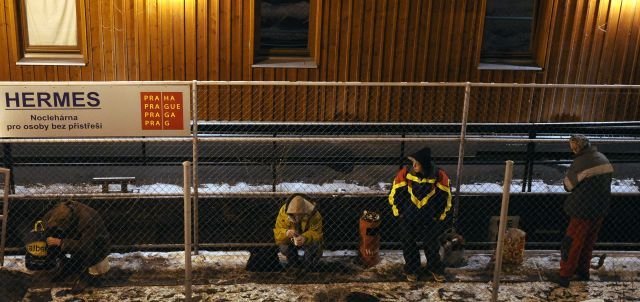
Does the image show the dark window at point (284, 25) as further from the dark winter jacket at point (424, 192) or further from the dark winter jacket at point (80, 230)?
the dark winter jacket at point (80, 230)

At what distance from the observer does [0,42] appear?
9.89 m

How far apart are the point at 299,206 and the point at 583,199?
3234 millimetres

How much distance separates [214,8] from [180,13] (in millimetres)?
570

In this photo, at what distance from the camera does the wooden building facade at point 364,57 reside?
10.0 meters

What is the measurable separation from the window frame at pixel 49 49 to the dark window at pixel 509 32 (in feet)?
23.0

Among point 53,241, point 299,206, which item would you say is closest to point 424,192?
point 299,206

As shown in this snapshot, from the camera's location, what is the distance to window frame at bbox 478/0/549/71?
10.7m

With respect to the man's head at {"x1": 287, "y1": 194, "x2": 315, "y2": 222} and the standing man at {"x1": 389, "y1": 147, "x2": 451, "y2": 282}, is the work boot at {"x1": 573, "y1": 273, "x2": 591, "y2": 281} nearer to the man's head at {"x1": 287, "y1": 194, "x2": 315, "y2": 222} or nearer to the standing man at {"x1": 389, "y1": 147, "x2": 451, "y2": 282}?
the standing man at {"x1": 389, "y1": 147, "x2": 451, "y2": 282}

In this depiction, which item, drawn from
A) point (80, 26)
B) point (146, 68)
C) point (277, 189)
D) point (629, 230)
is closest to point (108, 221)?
point (277, 189)

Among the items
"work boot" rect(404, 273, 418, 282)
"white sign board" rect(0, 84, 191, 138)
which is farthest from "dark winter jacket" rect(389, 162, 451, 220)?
"white sign board" rect(0, 84, 191, 138)

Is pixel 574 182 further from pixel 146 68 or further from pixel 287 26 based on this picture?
pixel 146 68

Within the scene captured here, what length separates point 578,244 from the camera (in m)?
6.95

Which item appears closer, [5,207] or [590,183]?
[590,183]

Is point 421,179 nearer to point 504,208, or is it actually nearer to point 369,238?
point 369,238
